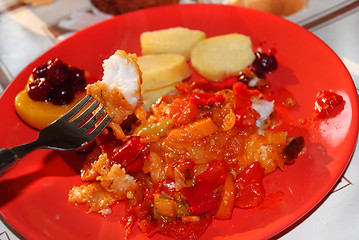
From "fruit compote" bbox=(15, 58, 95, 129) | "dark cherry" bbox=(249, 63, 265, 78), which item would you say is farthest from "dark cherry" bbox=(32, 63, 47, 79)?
"dark cherry" bbox=(249, 63, 265, 78)

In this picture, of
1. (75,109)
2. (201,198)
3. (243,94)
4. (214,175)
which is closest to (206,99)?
(243,94)

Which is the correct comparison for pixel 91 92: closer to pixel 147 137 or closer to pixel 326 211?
pixel 147 137

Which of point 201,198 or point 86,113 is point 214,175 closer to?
point 201,198

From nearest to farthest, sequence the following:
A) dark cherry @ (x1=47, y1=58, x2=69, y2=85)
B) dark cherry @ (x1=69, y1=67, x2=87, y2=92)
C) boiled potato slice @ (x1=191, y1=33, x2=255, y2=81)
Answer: dark cherry @ (x1=47, y1=58, x2=69, y2=85) → dark cherry @ (x1=69, y1=67, x2=87, y2=92) → boiled potato slice @ (x1=191, y1=33, x2=255, y2=81)

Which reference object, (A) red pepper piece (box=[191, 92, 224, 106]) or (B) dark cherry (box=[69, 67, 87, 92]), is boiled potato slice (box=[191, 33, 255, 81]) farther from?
(B) dark cherry (box=[69, 67, 87, 92])

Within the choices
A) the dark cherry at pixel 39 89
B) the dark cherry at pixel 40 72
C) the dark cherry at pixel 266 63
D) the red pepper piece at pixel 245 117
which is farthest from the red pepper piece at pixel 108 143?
the dark cherry at pixel 266 63

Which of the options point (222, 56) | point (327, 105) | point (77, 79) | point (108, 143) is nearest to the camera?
point (327, 105)

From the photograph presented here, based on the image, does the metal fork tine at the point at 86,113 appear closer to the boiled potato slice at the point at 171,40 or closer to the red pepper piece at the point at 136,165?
the red pepper piece at the point at 136,165
